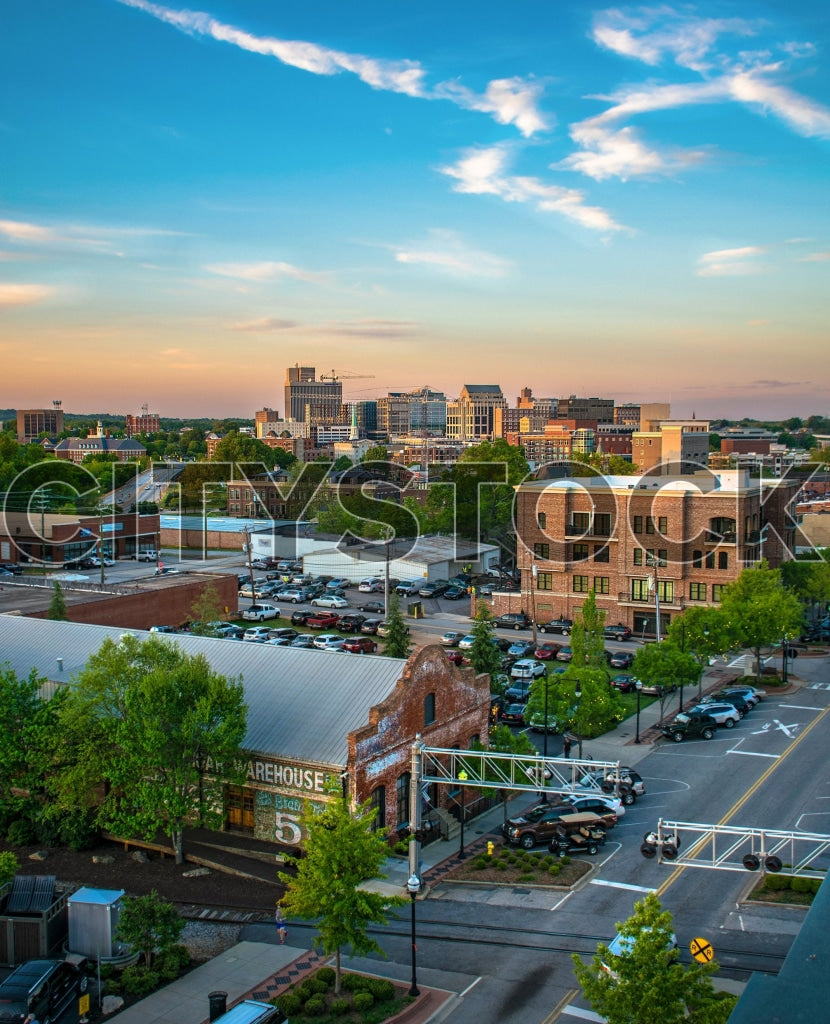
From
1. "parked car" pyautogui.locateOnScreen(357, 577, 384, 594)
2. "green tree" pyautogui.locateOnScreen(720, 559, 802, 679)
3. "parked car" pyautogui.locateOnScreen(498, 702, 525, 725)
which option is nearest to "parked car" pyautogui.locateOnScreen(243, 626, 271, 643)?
"parked car" pyautogui.locateOnScreen(498, 702, 525, 725)

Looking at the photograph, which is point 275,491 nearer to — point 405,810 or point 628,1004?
point 405,810

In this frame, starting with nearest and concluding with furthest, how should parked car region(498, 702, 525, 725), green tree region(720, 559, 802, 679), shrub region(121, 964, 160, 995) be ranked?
shrub region(121, 964, 160, 995) → parked car region(498, 702, 525, 725) → green tree region(720, 559, 802, 679)

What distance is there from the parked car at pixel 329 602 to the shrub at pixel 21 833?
140 ft

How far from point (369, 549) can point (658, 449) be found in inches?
3415

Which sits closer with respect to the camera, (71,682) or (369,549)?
(71,682)

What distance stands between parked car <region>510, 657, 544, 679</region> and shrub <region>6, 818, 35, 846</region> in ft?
95.2

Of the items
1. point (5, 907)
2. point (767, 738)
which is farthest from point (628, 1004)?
point (767, 738)

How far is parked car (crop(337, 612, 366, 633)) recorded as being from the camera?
225 feet

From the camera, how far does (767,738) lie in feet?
146

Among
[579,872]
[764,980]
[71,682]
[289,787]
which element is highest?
[764,980]

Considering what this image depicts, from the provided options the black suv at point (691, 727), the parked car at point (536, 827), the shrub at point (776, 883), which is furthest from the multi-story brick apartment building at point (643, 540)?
the shrub at point (776, 883)

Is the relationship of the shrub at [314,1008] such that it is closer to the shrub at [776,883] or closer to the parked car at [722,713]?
the shrub at [776,883]

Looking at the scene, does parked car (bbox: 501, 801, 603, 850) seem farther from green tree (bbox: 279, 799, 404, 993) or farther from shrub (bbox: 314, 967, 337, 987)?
shrub (bbox: 314, 967, 337, 987)

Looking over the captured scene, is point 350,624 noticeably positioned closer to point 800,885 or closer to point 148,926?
point 800,885
